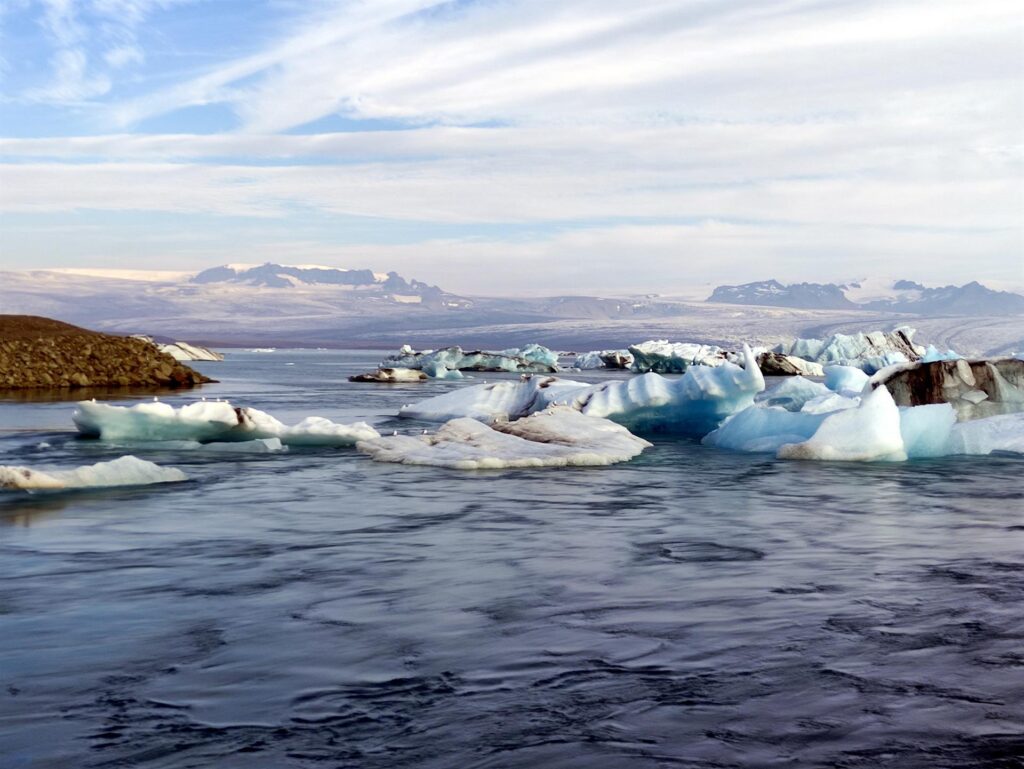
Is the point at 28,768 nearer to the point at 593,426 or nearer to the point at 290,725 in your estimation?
the point at 290,725

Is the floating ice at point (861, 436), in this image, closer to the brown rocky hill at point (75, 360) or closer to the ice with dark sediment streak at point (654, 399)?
the ice with dark sediment streak at point (654, 399)

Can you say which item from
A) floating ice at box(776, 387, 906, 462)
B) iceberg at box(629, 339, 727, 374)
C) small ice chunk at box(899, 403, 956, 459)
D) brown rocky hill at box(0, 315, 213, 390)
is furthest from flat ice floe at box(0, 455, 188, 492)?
iceberg at box(629, 339, 727, 374)

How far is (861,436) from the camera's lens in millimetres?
15891

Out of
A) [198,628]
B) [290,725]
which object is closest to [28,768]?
[290,725]

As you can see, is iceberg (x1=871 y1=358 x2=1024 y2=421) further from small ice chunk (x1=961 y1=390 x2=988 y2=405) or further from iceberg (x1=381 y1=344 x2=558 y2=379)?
iceberg (x1=381 y1=344 x2=558 y2=379)

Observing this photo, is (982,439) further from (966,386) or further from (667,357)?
(667,357)

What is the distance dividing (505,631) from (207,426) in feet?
39.9

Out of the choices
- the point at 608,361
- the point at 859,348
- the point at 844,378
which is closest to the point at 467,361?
the point at 608,361

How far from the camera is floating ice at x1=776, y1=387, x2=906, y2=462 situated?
15781mm

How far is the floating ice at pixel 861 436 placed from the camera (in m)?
15.8

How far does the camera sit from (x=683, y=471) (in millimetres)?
14820

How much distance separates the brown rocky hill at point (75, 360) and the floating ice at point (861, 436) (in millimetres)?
26933

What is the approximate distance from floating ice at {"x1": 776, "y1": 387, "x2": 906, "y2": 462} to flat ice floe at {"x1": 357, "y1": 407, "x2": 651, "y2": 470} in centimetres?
261

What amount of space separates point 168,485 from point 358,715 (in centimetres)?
845
